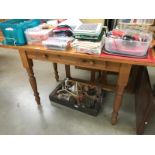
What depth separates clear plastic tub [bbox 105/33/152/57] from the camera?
3.11 feet

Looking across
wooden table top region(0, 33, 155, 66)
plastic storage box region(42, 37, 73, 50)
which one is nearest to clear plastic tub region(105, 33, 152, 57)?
wooden table top region(0, 33, 155, 66)

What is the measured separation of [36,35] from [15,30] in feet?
0.54

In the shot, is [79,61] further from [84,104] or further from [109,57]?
[84,104]

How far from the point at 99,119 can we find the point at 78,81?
54cm

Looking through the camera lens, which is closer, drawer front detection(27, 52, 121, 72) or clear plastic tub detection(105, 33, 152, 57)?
clear plastic tub detection(105, 33, 152, 57)

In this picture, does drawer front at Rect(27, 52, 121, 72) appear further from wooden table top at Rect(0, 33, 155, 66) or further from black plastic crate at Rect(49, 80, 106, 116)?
black plastic crate at Rect(49, 80, 106, 116)

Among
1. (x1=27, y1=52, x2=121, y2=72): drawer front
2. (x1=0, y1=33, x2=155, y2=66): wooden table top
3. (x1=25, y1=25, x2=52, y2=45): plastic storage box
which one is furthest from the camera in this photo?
(x1=25, y1=25, x2=52, y2=45): plastic storage box

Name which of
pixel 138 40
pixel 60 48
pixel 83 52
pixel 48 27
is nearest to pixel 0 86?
pixel 48 27

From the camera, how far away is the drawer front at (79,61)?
1048 mm

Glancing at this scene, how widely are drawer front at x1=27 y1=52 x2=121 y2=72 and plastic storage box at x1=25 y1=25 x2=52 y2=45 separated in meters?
0.10

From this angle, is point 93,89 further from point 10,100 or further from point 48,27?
point 10,100

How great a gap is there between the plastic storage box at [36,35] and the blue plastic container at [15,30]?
0.04 m

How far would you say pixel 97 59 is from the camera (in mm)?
1019

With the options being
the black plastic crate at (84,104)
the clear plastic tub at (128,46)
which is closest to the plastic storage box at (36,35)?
the clear plastic tub at (128,46)
